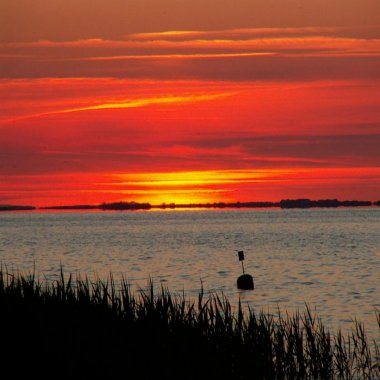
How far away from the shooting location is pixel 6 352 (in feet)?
57.5

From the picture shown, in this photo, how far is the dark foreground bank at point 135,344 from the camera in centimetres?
1670

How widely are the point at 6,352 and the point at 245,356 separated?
170 inches

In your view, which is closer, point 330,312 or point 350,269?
point 330,312

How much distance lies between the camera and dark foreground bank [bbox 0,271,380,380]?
16703 mm

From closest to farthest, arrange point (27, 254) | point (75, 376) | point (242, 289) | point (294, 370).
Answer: point (75, 376), point (294, 370), point (242, 289), point (27, 254)

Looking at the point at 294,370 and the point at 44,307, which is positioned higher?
the point at 44,307

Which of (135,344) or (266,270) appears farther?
(266,270)

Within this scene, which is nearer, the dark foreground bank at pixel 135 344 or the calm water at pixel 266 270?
the dark foreground bank at pixel 135 344

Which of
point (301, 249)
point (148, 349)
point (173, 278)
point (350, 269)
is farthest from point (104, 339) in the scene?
point (301, 249)

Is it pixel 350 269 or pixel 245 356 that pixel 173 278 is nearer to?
pixel 350 269

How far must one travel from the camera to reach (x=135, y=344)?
56.5 ft

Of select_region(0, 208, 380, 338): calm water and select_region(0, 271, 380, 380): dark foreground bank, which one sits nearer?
select_region(0, 271, 380, 380): dark foreground bank

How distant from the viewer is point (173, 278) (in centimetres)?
5131

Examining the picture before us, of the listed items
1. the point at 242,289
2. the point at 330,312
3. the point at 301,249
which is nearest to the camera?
the point at 330,312
